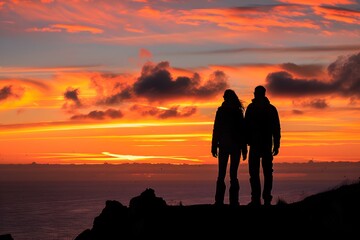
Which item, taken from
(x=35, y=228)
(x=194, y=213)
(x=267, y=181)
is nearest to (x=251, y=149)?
(x=267, y=181)

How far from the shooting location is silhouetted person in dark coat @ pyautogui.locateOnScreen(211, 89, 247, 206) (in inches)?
749

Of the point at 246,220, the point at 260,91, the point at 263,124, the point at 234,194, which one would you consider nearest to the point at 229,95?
the point at 260,91

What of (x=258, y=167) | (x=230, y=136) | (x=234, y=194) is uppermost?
(x=230, y=136)

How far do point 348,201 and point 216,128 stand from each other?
14.5 ft

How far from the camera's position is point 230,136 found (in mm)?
19016

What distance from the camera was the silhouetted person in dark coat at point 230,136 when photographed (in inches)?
749

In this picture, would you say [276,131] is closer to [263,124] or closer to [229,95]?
[263,124]

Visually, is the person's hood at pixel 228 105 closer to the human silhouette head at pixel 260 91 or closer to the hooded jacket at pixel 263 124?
the hooded jacket at pixel 263 124

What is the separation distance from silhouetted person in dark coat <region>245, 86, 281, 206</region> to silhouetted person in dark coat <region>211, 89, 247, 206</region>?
0.29m

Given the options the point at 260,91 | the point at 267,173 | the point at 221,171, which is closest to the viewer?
the point at 260,91

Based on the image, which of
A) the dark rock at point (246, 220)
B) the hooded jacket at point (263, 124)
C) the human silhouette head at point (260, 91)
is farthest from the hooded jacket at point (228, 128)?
the dark rock at point (246, 220)

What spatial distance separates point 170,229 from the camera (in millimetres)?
18453

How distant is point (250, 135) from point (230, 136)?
Answer: 0.65 metres

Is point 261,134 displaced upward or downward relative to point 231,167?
upward
